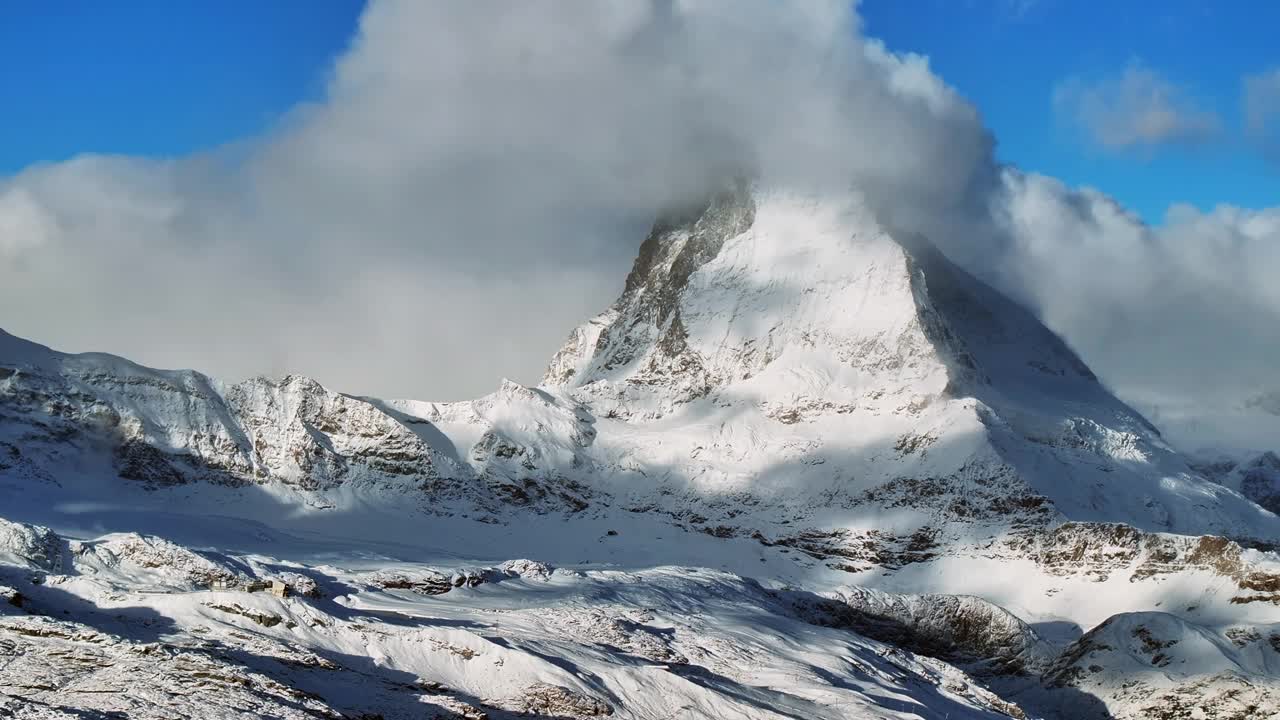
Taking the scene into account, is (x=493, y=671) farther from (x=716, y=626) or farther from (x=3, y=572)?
(x=716, y=626)

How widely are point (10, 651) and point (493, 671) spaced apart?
25.3m

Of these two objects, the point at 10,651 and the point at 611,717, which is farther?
the point at 611,717

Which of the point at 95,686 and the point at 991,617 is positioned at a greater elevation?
the point at 991,617

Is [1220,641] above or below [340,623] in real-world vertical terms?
above

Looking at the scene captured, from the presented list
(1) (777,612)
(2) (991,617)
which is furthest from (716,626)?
(2) (991,617)

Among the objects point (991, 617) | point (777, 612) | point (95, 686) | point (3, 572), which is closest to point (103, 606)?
point (3, 572)

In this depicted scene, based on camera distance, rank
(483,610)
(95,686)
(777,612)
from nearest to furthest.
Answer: (95,686) < (483,610) < (777,612)

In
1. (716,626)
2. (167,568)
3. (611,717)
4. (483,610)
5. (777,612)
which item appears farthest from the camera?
(777,612)

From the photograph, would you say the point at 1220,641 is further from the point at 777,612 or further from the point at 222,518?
the point at 222,518

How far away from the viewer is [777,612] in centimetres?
16112

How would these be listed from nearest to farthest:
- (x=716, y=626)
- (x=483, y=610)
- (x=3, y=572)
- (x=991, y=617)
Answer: (x=3, y=572)
(x=483, y=610)
(x=716, y=626)
(x=991, y=617)

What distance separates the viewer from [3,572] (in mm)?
90312

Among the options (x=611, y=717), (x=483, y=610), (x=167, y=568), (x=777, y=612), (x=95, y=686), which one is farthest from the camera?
(x=777, y=612)

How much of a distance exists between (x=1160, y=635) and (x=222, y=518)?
10529cm
